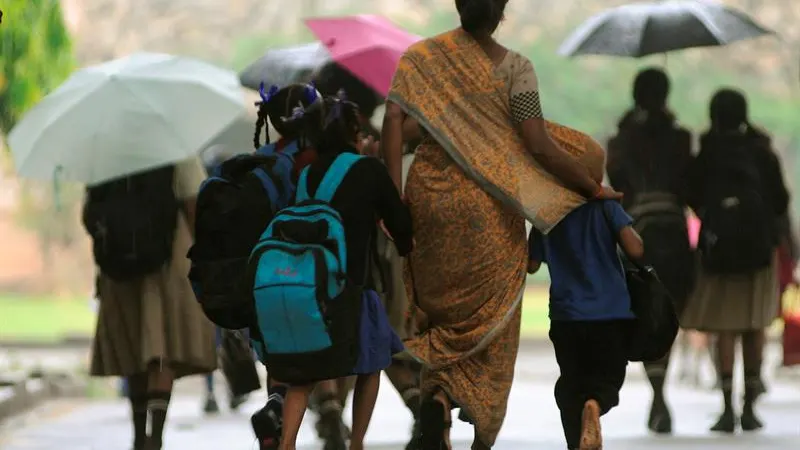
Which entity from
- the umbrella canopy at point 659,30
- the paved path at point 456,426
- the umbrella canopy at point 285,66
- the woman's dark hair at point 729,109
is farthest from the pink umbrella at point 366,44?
the paved path at point 456,426

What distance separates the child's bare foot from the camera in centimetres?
815

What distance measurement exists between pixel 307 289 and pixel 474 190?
2.61 ft

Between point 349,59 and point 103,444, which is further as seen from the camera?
point 103,444

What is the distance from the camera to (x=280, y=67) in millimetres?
12406

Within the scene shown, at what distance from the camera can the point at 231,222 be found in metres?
8.38

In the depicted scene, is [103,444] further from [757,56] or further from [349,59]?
[757,56]

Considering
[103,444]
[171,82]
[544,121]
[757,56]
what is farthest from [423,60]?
[757,56]

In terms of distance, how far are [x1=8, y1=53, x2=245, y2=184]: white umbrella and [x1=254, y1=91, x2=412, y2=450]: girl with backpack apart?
194cm

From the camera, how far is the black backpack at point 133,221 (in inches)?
412

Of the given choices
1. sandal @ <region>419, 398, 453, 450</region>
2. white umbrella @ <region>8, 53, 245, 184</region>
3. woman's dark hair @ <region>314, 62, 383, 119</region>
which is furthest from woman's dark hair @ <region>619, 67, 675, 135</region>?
sandal @ <region>419, 398, 453, 450</region>

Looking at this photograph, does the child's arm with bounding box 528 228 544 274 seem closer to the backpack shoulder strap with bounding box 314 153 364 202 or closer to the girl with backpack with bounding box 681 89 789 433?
the backpack shoulder strap with bounding box 314 153 364 202

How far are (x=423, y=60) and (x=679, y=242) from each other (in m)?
3.90

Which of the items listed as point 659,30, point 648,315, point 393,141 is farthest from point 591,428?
point 659,30

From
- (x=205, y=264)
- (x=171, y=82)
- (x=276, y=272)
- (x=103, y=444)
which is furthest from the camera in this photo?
(x=103, y=444)
